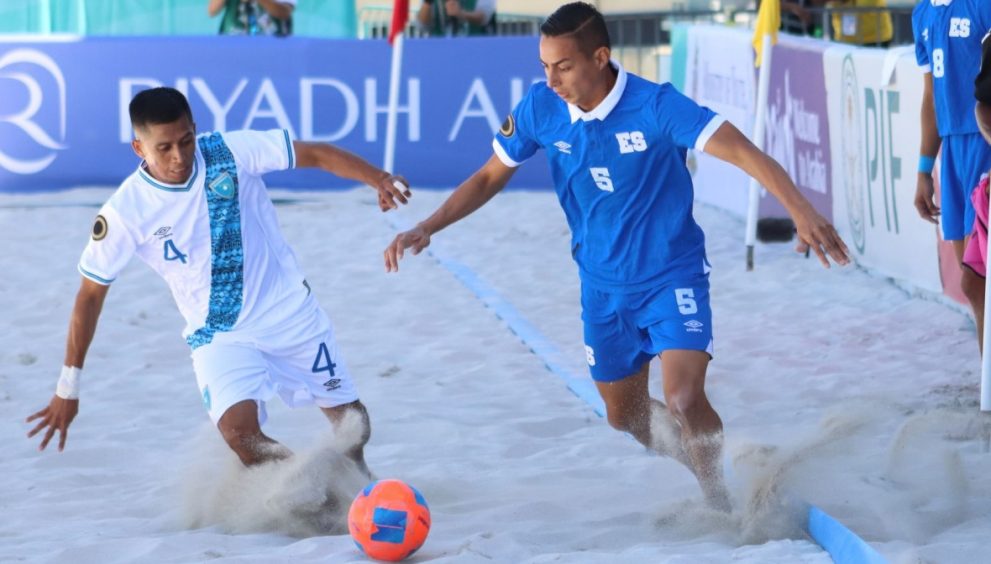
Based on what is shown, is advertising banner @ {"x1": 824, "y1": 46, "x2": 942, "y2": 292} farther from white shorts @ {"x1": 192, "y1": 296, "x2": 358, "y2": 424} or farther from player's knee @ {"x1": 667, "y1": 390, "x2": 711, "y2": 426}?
white shorts @ {"x1": 192, "y1": 296, "x2": 358, "y2": 424}

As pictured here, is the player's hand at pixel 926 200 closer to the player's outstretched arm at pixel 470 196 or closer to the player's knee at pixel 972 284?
the player's knee at pixel 972 284

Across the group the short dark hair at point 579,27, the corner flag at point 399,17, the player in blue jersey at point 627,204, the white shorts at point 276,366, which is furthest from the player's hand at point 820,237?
the corner flag at point 399,17

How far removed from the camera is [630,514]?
507cm

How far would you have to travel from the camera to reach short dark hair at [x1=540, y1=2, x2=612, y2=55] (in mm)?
4742

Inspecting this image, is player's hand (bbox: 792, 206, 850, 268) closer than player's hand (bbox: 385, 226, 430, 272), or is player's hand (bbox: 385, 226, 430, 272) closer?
player's hand (bbox: 792, 206, 850, 268)

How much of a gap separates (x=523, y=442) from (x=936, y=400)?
1.76 metres

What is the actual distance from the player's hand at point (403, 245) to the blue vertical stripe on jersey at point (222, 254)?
56 centimetres

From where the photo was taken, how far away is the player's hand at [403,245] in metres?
4.84

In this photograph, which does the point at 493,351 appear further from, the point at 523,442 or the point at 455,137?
the point at 455,137

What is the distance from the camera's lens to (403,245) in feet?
15.9

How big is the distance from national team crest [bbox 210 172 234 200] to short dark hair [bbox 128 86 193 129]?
0.94 feet

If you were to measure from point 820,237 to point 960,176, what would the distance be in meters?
2.21

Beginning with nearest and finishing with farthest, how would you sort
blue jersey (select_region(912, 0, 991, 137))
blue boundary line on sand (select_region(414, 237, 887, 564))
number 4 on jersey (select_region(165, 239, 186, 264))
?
blue boundary line on sand (select_region(414, 237, 887, 564))
number 4 on jersey (select_region(165, 239, 186, 264))
blue jersey (select_region(912, 0, 991, 137))

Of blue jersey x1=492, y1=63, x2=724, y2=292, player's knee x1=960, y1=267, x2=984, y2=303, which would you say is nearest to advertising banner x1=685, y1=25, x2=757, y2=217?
player's knee x1=960, y1=267, x2=984, y2=303
